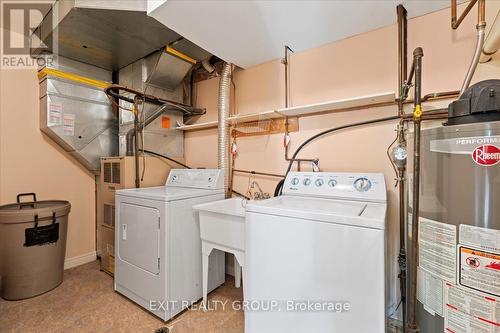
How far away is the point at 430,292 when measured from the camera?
946 millimetres

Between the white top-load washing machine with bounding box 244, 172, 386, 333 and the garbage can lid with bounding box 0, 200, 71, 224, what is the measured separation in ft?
6.12

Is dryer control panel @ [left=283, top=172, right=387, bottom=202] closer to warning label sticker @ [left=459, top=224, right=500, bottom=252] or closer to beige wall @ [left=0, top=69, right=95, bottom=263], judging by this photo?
warning label sticker @ [left=459, top=224, right=500, bottom=252]

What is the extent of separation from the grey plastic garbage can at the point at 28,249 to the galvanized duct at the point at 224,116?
1519 mm

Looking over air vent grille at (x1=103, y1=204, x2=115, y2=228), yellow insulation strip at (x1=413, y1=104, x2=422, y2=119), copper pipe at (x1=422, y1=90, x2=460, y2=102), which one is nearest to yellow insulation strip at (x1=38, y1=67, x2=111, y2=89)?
air vent grille at (x1=103, y1=204, x2=115, y2=228)

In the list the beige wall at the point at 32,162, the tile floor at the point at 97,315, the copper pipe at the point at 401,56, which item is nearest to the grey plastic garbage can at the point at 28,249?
the tile floor at the point at 97,315

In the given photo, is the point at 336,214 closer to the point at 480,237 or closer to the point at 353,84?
the point at 480,237

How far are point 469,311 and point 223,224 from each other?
127cm

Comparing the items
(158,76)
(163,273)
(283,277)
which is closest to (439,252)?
(283,277)

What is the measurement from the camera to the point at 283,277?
1157 mm

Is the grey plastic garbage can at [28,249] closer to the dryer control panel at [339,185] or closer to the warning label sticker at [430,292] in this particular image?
the dryer control panel at [339,185]

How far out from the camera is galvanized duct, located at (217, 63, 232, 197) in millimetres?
2180

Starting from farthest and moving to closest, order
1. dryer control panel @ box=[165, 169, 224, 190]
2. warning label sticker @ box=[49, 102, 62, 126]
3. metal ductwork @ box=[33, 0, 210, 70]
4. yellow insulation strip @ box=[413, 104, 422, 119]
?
warning label sticker @ box=[49, 102, 62, 126] → dryer control panel @ box=[165, 169, 224, 190] → metal ductwork @ box=[33, 0, 210, 70] → yellow insulation strip @ box=[413, 104, 422, 119]

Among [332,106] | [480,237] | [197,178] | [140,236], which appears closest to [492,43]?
[332,106]

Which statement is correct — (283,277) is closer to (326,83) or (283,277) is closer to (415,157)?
(415,157)
